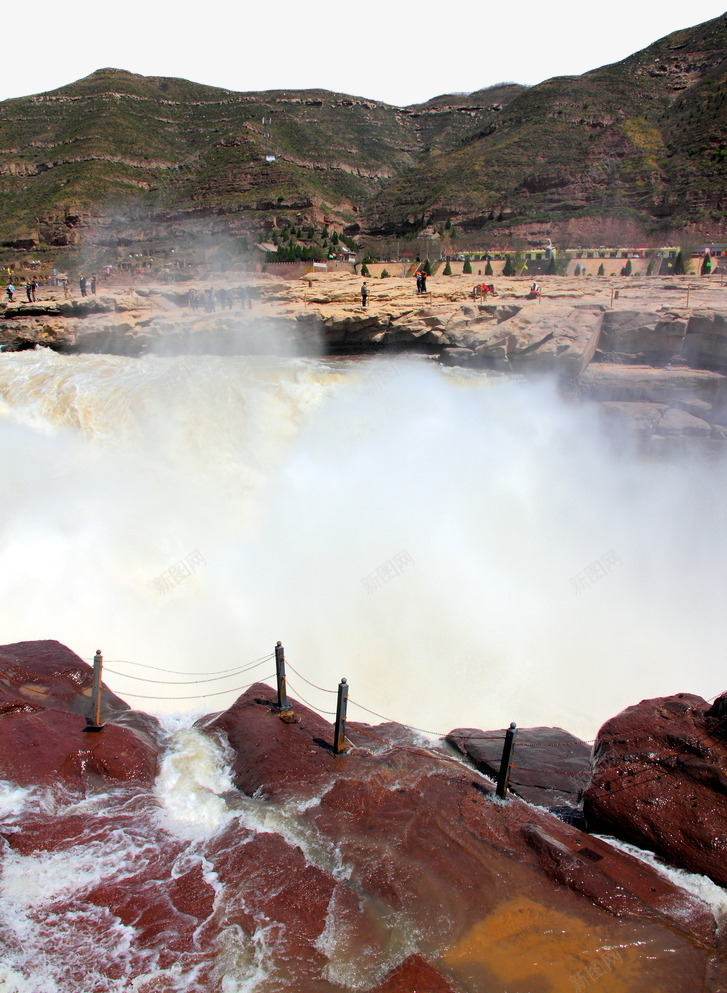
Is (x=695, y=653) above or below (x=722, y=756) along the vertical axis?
below

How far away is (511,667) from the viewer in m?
10.3

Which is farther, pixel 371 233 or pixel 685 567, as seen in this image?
pixel 371 233

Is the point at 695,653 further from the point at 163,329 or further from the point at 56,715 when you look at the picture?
the point at 163,329

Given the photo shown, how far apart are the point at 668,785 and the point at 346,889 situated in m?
3.29

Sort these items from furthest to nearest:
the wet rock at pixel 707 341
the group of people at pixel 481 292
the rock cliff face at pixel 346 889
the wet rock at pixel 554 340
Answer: the group of people at pixel 481 292 → the wet rock at pixel 554 340 → the wet rock at pixel 707 341 → the rock cliff face at pixel 346 889

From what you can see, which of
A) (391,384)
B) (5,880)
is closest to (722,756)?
(5,880)

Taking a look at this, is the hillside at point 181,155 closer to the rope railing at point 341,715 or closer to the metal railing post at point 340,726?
the rope railing at point 341,715

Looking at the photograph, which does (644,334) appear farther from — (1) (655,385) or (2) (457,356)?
(2) (457,356)

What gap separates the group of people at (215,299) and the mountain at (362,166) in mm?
30427

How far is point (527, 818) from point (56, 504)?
1015 cm

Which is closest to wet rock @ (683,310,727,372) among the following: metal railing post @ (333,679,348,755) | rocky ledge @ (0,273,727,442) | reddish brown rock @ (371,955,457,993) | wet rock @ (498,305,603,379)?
rocky ledge @ (0,273,727,442)

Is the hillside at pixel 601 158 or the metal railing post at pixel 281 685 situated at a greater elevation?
the hillside at pixel 601 158

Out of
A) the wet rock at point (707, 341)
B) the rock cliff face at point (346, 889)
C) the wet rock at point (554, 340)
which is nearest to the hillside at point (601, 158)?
the wet rock at point (707, 341)

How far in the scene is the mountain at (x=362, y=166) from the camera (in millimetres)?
48094
